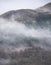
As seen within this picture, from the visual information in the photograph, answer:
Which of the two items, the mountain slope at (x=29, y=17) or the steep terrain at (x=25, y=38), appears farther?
the mountain slope at (x=29, y=17)

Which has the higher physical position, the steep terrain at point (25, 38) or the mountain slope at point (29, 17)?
the mountain slope at point (29, 17)

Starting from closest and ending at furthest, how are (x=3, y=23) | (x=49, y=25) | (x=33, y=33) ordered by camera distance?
1. (x=33, y=33)
2. (x=49, y=25)
3. (x=3, y=23)

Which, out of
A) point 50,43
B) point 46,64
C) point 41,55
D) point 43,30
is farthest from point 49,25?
point 46,64

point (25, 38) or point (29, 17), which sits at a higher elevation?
point (29, 17)

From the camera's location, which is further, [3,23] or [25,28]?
[3,23]

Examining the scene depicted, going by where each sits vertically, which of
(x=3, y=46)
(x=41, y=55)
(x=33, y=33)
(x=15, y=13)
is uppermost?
(x=15, y=13)

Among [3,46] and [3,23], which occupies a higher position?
[3,23]

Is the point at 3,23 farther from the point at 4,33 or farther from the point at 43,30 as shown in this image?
the point at 43,30

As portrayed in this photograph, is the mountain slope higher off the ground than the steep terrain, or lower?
higher

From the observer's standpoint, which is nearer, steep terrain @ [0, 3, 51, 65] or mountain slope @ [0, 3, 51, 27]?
steep terrain @ [0, 3, 51, 65]

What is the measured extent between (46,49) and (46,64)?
18639 mm

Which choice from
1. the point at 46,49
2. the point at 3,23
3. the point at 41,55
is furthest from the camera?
the point at 3,23

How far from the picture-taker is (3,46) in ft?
347

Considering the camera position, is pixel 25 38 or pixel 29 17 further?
pixel 29 17
